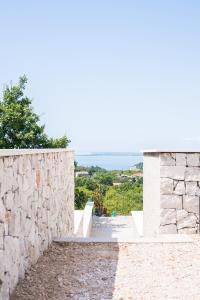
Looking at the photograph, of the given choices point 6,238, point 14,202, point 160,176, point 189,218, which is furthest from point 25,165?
point 189,218

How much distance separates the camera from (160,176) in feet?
24.6

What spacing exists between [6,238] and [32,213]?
114 cm

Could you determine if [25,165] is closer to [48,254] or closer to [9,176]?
[9,176]

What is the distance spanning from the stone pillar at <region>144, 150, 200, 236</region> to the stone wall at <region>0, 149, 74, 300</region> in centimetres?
193

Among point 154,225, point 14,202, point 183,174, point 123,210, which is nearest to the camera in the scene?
point 14,202

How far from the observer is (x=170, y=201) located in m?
7.54

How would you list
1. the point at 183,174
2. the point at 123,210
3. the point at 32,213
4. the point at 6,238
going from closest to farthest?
the point at 6,238
the point at 32,213
the point at 183,174
the point at 123,210

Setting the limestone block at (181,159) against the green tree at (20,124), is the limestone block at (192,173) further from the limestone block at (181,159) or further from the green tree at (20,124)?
the green tree at (20,124)

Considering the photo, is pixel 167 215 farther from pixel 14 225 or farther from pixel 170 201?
pixel 14 225

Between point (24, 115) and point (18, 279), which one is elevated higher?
point (24, 115)

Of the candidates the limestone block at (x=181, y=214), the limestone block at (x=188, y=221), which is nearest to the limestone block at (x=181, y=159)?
the limestone block at (x=181, y=214)

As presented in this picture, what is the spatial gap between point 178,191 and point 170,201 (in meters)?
0.22

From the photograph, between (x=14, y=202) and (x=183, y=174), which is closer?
(x=14, y=202)

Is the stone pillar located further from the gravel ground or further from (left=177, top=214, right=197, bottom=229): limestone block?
the gravel ground
